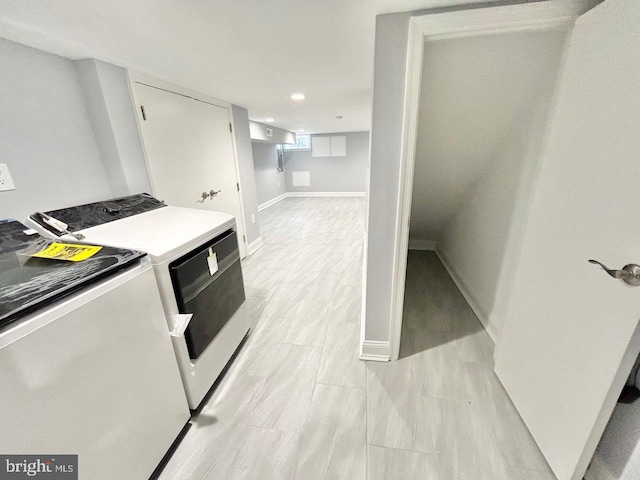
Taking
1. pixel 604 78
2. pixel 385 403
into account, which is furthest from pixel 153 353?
pixel 604 78

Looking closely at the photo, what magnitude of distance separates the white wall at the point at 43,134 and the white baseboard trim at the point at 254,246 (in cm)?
196

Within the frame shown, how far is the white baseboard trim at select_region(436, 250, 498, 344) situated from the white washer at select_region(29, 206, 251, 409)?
6.11ft

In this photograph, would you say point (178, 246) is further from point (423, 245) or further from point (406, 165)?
point (423, 245)

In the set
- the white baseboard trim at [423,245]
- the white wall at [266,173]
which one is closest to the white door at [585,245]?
the white baseboard trim at [423,245]

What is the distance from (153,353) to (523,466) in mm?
1681

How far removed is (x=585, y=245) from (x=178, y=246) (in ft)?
5.41

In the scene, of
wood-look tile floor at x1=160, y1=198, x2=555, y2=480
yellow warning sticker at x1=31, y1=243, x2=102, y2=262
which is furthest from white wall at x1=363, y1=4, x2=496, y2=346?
Answer: yellow warning sticker at x1=31, y1=243, x2=102, y2=262

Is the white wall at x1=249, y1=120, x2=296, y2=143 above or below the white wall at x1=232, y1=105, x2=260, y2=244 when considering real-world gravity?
above

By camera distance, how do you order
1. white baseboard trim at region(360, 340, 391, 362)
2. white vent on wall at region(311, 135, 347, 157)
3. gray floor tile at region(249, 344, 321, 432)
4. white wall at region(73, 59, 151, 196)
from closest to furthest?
gray floor tile at region(249, 344, 321, 432) → white wall at region(73, 59, 151, 196) → white baseboard trim at region(360, 340, 391, 362) → white vent on wall at region(311, 135, 347, 157)

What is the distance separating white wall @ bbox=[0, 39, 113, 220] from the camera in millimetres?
1236

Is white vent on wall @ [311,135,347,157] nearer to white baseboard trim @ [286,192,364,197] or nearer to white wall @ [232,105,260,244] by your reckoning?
white baseboard trim @ [286,192,364,197]

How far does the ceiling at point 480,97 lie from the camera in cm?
116

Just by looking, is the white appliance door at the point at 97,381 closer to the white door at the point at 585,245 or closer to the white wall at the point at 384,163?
the white wall at the point at 384,163

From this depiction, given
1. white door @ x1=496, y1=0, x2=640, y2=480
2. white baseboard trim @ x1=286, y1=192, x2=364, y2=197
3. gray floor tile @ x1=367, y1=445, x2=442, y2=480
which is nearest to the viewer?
white door @ x1=496, y1=0, x2=640, y2=480
